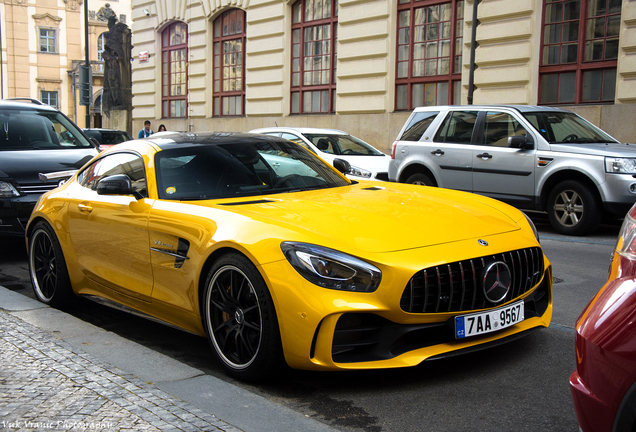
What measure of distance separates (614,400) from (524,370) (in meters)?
1.89

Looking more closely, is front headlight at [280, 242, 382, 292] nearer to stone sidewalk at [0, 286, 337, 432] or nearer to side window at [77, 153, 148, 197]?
stone sidewalk at [0, 286, 337, 432]

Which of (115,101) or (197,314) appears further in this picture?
(115,101)

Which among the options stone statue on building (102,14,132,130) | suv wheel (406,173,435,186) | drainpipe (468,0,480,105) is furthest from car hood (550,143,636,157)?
stone statue on building (102,14,132,130)

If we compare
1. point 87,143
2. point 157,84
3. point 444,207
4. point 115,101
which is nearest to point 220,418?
point 444,207

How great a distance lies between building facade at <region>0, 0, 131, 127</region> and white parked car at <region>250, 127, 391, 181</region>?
43.6 meters

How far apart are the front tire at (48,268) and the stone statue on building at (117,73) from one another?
95.0 ft

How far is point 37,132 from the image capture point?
30.5ft

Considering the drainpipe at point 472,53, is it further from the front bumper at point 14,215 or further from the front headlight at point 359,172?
the front bumper at point 14,215

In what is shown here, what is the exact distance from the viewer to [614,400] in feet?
6.60

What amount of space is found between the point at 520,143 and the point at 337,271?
24.2 feet

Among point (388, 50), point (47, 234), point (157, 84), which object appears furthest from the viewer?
point (157, 84)

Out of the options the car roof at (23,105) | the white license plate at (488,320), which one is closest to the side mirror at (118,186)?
the white license plate at (488,320)

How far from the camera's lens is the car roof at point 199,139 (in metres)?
4.96

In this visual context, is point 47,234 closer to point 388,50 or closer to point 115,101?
point 388,50
